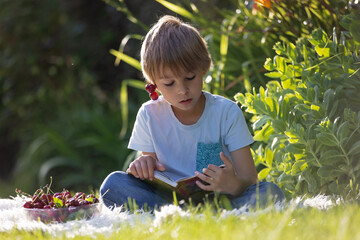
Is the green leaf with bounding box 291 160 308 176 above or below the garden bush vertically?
below

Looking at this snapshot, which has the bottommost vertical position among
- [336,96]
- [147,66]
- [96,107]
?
[96,107]

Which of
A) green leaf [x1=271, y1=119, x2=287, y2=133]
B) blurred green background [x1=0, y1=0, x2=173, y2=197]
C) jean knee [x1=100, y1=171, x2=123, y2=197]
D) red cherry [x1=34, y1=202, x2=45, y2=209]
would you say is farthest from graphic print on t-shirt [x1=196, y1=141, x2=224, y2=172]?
blurred green background [x1=0, y1=0, x2=173, y2=197]

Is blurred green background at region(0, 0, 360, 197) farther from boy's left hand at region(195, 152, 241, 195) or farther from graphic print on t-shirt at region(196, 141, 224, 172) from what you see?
boy's left hand at region(195, 152, 241, 195)

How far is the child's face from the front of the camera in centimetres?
235

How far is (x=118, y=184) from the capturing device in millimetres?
2443

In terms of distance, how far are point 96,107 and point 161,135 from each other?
2966mm

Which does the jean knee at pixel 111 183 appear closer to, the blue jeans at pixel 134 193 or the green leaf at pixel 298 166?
the blue jeans at pixel 134 193

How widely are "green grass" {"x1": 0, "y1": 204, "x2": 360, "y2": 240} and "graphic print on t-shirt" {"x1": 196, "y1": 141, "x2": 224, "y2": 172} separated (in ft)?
1.94

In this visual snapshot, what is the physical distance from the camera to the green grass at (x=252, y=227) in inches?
59.1

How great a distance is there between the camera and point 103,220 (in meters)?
2.16

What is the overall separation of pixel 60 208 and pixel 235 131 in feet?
2.82

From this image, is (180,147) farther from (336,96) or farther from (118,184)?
(336,96)

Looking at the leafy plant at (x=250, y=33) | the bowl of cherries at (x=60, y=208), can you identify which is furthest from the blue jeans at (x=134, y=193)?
the leafy plant at (x=250, y=33)

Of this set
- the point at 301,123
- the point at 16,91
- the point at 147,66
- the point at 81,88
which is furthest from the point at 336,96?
the point at 16,91
